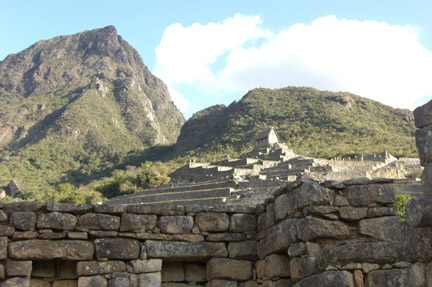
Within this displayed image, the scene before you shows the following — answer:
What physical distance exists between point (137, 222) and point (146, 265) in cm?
61

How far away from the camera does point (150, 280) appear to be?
6.57 metres

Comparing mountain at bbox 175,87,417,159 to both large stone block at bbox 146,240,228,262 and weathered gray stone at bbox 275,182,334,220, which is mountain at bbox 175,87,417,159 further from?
weathered gray stone at bbox 275,182,334,220

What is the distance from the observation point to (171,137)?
575 feet

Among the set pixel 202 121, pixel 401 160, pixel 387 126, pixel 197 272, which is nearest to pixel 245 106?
pixel 202 121

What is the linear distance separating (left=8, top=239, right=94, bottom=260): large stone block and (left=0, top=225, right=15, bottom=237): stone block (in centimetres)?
14

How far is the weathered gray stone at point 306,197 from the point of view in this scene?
5.65 m

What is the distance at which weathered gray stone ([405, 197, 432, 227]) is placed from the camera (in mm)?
3716

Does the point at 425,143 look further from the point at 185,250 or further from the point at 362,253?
the point at 185,250

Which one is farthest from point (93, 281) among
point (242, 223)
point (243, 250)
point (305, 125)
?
point (305, 125)

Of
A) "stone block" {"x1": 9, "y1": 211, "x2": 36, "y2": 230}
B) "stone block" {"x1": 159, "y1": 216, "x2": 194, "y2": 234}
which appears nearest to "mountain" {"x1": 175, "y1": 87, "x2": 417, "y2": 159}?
"stone block" {"x1": 159, "y1": 216, "x2": 194, "y2": 234}

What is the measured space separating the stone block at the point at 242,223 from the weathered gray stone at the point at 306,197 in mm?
1164

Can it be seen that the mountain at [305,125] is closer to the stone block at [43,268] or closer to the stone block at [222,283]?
the stone block at [222,283]

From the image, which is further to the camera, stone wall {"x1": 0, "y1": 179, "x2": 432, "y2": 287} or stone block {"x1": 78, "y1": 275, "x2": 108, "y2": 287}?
stone block {"x1": 78, "y1": 275, "x2": 108, "y2": 287}

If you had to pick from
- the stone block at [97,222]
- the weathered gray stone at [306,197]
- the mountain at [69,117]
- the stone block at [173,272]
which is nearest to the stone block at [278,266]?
the weathered gray stone at [306,197]
